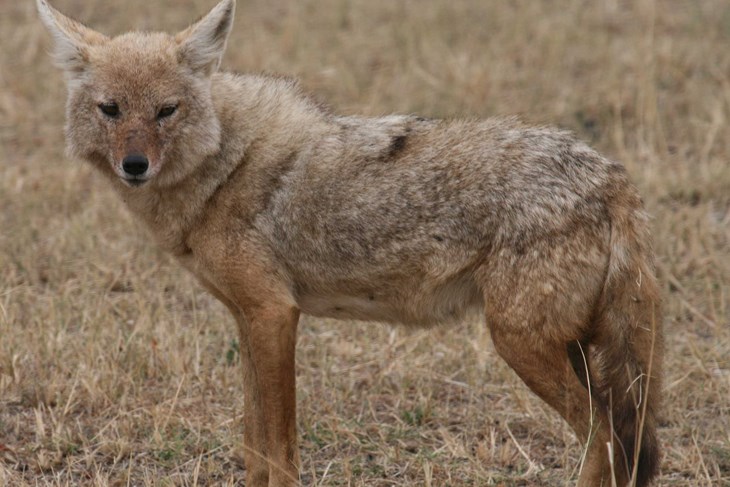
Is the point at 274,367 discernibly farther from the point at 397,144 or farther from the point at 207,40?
the point at 207,40

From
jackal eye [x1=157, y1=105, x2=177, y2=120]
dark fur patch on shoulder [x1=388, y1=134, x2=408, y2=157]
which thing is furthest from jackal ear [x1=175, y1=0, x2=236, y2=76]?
dark fur patch on shoulder [x1=388, y1=134, x2=408, y2=157]

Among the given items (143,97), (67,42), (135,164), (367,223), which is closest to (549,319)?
(367,223)

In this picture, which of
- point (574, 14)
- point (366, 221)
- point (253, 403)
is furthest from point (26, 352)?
point (574, 14)

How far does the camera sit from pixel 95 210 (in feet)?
28.3

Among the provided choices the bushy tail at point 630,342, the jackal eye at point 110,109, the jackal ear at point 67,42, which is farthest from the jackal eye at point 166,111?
the bushy tail at point 630,342

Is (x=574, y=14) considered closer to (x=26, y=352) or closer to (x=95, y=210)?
(x=95, y=210)

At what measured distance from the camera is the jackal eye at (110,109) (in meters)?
5.48

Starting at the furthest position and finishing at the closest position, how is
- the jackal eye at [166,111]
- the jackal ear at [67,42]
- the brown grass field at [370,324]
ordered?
the brown grass field at [370,324] → the jackal ear at [67,42] → the jackal eye at [166,111]

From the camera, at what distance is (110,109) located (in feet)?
18.0

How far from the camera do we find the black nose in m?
5.32

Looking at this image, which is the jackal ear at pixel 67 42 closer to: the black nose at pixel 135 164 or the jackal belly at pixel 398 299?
the black nose at pixel 135 164

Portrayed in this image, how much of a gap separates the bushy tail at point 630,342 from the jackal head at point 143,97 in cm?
189

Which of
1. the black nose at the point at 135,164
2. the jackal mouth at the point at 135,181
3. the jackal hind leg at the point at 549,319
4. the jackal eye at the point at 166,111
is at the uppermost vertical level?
the jackal eye at the point at 166,111

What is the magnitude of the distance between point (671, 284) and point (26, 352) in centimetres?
395
